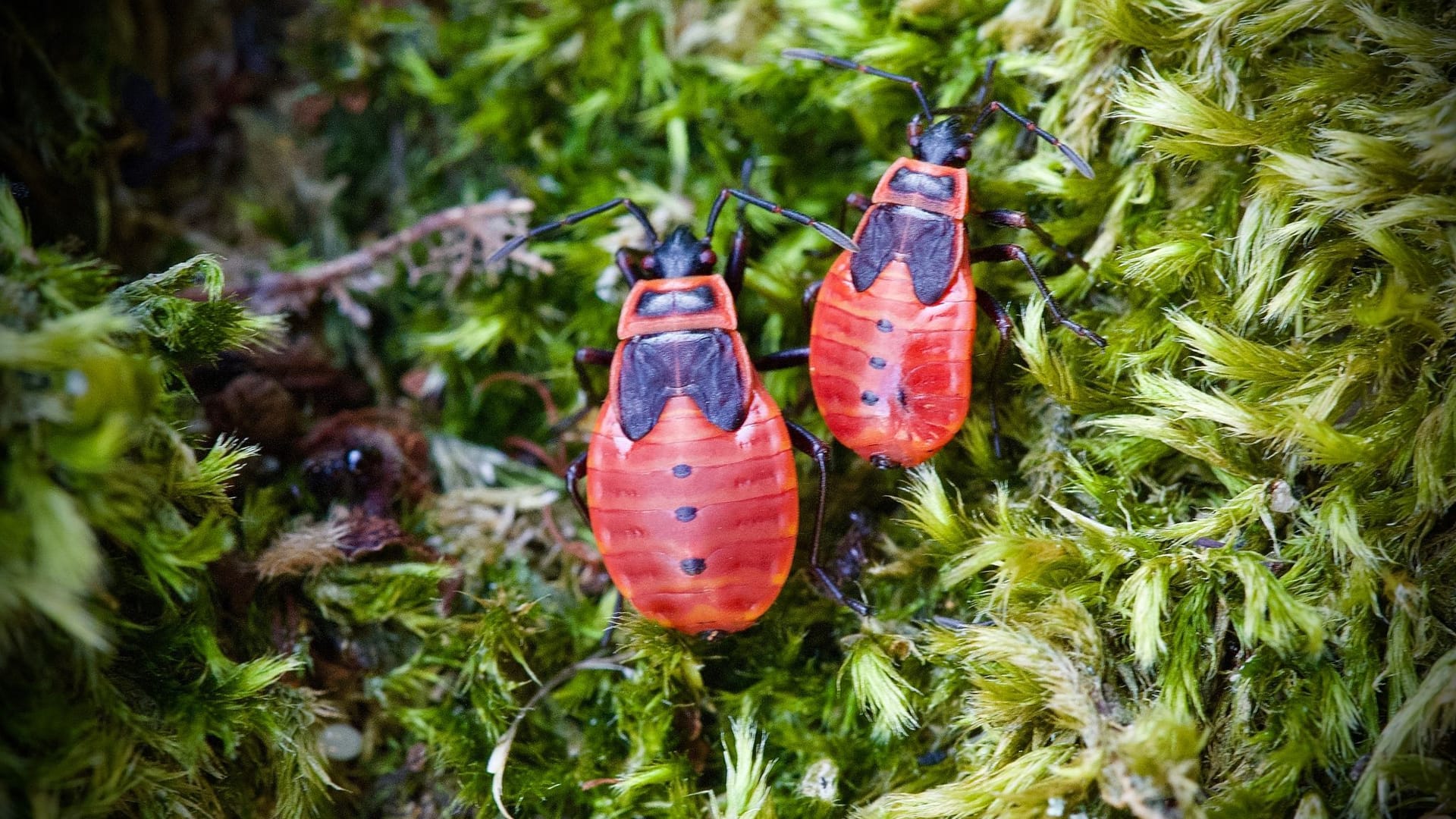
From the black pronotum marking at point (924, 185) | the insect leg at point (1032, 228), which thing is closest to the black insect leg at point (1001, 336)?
the insect leg at point (1032, 228)

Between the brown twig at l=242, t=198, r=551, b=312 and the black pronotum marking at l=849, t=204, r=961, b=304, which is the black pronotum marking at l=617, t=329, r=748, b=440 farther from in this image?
the brown twig at l=242, t=198, r=551, b=312

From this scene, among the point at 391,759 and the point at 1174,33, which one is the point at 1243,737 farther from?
the point at 391,759

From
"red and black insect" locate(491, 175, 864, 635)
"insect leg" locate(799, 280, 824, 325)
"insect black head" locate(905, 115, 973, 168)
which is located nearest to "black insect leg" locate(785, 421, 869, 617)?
"red and black insect" locate(491, 175, 864, 635)

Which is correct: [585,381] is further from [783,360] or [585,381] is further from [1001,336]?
[1001,336]

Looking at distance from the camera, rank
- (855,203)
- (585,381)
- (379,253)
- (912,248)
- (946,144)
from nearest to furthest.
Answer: (912,248) → (946,144) → (855,203) → (585,381) → (379,253)

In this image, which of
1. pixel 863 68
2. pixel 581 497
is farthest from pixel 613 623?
pixel 863 68

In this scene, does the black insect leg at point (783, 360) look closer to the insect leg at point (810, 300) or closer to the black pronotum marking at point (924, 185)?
the insect leg at point (810, 300)
